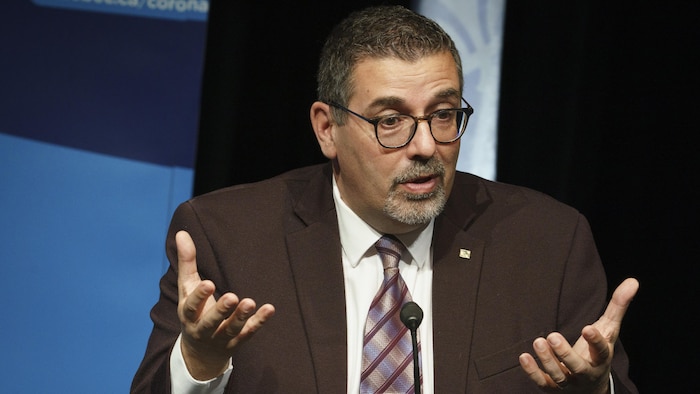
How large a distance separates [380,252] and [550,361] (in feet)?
2.22

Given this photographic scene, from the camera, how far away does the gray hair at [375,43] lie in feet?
8.48

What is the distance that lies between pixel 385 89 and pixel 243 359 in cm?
77

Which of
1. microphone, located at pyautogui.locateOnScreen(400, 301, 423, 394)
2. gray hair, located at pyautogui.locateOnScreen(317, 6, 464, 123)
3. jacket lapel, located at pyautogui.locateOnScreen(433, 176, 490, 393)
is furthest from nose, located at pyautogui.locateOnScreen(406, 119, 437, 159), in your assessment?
microphone, located at pyautogui.locateOnScreen(400, 301, 423, 394)

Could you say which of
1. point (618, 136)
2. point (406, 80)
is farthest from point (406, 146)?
point (618, 136)

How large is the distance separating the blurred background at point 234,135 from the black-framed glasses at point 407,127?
3.45 ft

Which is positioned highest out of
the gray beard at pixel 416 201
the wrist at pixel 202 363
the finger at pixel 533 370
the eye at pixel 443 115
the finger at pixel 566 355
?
the eye at pixel 443 115

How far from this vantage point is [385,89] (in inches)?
100

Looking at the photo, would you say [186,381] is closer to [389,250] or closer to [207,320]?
[207,320]

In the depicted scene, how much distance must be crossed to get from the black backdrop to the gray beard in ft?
3.63

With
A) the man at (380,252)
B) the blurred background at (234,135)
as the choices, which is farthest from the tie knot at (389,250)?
the blurred background at (234,135)

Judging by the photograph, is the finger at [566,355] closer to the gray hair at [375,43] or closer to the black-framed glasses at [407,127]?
the black-framed glasses at [407,127]

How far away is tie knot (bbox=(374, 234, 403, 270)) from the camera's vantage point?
8.63 ft

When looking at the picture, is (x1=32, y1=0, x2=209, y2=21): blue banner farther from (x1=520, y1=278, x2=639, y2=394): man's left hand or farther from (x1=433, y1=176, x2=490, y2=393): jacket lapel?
(x1=520, y1=278, x2=639, y2=394): man's left hand

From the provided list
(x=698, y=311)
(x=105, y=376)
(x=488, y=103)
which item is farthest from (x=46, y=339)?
(x=698, y=311)
